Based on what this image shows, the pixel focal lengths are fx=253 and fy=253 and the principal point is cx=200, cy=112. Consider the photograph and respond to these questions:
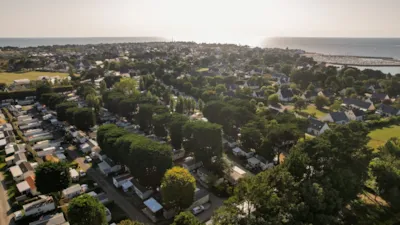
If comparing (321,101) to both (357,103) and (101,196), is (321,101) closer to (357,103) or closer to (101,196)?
(357,103)

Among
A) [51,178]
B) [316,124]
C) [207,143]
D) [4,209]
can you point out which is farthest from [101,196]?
[316,124]

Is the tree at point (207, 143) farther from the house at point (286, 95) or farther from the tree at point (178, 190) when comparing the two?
the house at point (286, 95)

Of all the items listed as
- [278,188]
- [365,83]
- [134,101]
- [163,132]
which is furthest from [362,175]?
[365,83]

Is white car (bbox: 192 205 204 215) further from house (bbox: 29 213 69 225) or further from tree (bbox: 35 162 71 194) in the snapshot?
tree (bbox: 35 162 71 194)

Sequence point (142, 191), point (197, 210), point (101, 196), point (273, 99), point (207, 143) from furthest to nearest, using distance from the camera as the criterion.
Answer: point (273, 99) < point (207, 143) < point (142, 191) < point (101, 196) < point (197, 210)

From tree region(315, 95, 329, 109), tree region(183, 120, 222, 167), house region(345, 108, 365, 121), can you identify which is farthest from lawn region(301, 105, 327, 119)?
tree region(183, 120, 222, 167)
